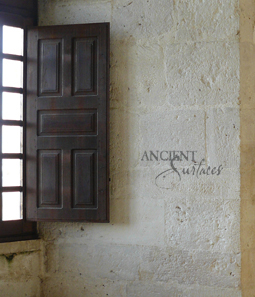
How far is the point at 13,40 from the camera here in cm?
286

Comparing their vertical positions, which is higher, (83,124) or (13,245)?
(83,124)

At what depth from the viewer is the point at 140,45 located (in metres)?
2.82

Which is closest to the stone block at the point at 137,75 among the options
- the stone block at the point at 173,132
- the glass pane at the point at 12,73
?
the stone block at the point at 173,132

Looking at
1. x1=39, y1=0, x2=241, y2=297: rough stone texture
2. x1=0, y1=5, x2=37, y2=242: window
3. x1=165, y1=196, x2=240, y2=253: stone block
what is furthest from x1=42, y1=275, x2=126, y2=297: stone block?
x1=165, y1=196, x2=240, y2=253: stone block

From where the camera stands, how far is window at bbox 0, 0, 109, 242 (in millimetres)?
2730

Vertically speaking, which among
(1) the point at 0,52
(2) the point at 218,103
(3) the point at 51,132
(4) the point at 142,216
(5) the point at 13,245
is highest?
(1) the point at 0,52

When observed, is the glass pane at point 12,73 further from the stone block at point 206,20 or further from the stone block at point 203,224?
the stone block at point 203,224

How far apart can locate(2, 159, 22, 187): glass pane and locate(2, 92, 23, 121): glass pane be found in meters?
0.38

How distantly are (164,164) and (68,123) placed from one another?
896 millimetres

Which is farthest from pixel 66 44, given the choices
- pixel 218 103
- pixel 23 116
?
pixel 218 103

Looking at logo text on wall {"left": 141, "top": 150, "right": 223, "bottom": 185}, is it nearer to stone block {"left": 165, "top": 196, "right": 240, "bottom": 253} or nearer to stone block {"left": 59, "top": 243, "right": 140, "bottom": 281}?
stone block {"left": 165, "top": 196, "right": 240, "bottom": 253}

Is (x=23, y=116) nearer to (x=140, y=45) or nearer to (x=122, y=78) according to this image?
(x=122, y=78)

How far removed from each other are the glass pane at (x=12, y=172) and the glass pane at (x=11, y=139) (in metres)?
0.10

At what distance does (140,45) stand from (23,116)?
3.96ft
